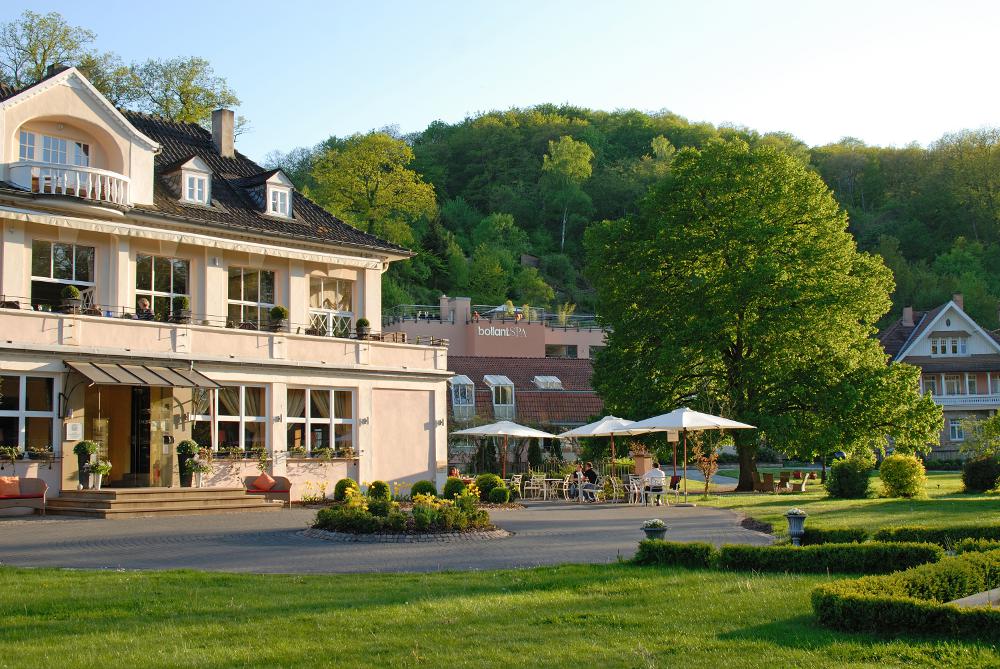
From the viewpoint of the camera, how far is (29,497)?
24.6 m

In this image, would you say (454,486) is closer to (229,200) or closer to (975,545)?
(229,200)

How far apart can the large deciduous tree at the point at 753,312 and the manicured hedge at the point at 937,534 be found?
1893 centimetres

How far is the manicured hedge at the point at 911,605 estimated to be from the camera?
29.0 feet

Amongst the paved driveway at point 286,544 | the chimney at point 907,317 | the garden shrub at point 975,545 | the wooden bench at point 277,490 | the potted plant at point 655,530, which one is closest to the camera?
the garden shrub at point 975,545

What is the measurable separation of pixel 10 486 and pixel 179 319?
6.72m

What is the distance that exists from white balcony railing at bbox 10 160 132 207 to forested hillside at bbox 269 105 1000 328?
160ft

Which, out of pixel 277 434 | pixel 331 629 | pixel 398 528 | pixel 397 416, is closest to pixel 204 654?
pixel 331 629

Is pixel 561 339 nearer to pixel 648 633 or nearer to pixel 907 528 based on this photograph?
pixel 907 528

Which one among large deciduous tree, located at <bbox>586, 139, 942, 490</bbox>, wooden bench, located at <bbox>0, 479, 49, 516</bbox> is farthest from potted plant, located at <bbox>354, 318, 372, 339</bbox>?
wooden bench, located at <bbox>0, 479, 49, 516</bbox>

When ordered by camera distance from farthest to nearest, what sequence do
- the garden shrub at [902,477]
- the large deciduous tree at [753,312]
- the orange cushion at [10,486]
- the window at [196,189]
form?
the large deciduous tree at [753,312]
the window at [196,189]
the garden shrub at [902,477]
the orange cushion at [10,486]

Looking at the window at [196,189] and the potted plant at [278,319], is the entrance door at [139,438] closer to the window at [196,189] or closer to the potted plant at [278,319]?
the potted plant at [278,319]

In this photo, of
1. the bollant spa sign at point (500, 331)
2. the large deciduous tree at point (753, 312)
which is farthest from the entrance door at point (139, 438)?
the bollant spa sign at point (500, 331)

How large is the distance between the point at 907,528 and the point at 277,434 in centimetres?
1954

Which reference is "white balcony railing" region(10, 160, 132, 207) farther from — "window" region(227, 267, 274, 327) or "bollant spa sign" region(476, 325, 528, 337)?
"bollant spa sign" region(476, 325, 528, 337)
